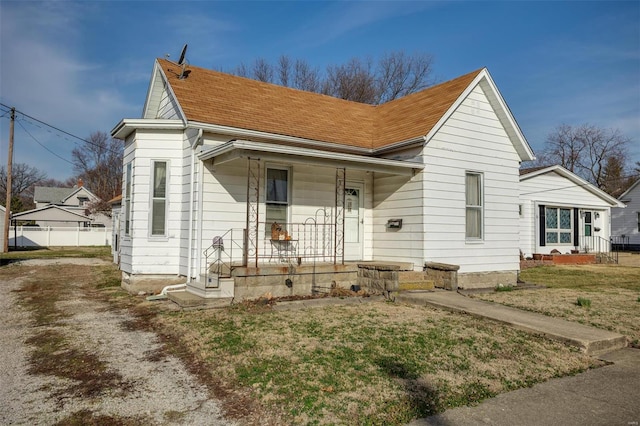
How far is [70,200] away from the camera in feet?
181

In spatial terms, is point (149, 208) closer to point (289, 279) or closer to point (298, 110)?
point (289, 279)

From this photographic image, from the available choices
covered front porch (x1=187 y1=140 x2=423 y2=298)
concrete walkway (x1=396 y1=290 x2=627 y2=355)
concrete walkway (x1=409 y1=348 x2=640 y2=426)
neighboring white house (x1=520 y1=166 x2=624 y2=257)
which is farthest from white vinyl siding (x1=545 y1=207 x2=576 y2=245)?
concrete walkway (x1=409 y1=348 x2=640 y2=426)

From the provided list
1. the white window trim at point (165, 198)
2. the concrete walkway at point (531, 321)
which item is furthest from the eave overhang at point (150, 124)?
the concrete walkway at point (531, 321)

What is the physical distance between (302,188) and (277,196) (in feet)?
2.12

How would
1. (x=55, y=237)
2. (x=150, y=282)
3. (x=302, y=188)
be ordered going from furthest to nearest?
1. (x=55, y=237)
2. (x=302, y=188)
3. (x=150, y=282)

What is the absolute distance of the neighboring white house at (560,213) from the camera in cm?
1850

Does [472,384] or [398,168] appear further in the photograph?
[398,168]

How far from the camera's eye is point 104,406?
3.86 m

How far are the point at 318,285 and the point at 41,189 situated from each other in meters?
60.6

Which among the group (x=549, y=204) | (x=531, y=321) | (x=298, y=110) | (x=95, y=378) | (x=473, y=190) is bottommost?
(x=95, y=378)

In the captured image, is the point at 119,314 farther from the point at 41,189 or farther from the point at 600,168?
the point at 41,189

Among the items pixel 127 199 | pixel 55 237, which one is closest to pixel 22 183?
pixel 55 237

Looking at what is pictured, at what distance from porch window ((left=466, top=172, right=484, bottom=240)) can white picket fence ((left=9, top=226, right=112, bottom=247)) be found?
104 ft

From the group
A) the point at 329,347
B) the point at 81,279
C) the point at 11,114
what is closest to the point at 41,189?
the point at 11,114
